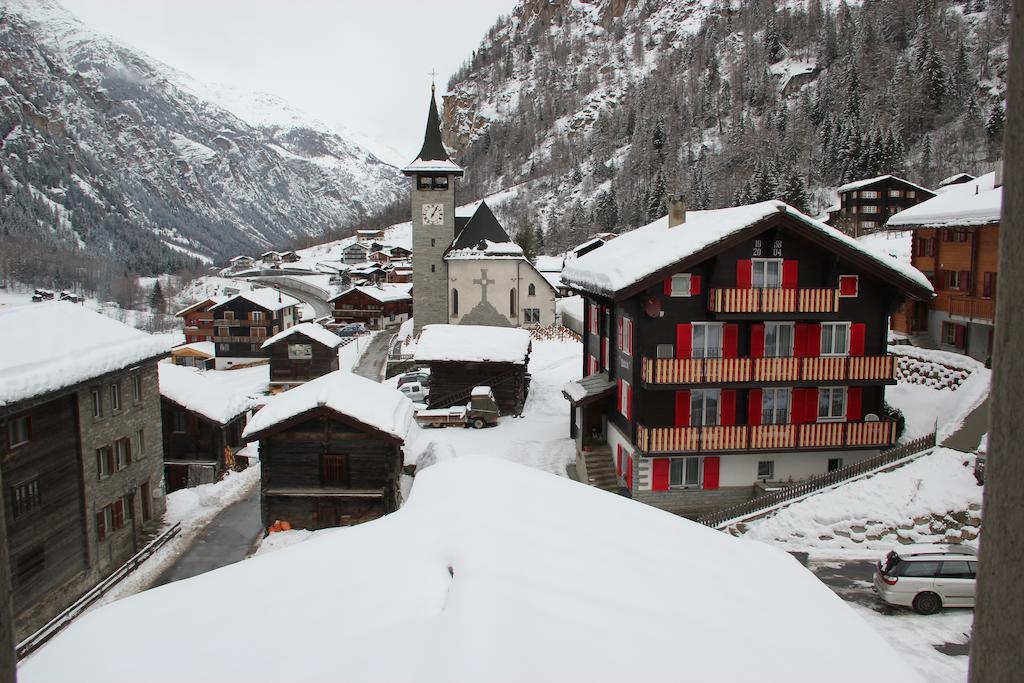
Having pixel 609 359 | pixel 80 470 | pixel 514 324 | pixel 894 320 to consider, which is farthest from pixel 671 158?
pixel 80 470

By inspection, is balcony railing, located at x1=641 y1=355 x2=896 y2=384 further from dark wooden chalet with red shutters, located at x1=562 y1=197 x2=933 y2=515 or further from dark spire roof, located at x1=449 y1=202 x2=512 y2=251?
dark spire roof, located at x1=449 y1=202 x2=512 y2=251

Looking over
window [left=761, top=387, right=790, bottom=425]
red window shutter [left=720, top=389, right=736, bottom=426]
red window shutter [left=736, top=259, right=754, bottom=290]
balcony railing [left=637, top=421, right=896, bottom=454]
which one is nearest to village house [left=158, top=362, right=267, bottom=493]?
balcony railing [left=637, top=421, right=896, bottom=454]

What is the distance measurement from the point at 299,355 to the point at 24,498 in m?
36.7

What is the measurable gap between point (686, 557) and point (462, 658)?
9.90 feet

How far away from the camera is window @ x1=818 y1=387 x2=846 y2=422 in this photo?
24703 mm

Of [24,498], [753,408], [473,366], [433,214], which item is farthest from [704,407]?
[433,214]

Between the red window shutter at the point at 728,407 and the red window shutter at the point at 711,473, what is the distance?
1.30 metres

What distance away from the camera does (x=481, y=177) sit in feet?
551

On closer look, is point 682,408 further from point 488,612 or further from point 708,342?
point 488,612

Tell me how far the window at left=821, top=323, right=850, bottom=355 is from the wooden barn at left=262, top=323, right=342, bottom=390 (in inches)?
1575

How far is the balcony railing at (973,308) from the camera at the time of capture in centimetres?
2761

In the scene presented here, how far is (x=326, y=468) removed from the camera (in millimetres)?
25141

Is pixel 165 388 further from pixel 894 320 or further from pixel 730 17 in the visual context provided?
pixel 730 17

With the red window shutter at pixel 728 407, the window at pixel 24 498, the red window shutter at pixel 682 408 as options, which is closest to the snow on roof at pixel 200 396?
the window at pixel 24 498
